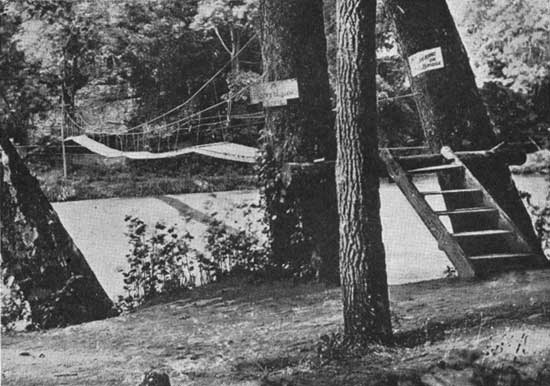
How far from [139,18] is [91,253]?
1.34m

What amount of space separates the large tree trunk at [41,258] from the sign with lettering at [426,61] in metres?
2.25

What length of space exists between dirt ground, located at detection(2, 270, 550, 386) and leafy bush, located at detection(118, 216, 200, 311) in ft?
0.53

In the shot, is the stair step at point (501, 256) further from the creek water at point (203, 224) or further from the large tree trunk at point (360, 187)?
the large tree trunk at point (360, 187)

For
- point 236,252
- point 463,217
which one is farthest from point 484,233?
point 236,252

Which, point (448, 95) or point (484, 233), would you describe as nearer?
point (484, 233)

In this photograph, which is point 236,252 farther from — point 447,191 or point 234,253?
point 447,191

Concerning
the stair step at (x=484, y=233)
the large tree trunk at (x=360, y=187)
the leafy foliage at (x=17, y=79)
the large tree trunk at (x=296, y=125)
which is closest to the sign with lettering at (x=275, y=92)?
the large tree trunk at (x=296, y=125)

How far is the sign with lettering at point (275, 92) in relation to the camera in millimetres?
3459

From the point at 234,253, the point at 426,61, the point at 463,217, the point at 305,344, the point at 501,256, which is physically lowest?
the point at 305,344

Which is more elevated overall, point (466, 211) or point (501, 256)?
point (466, 211)

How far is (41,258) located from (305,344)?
187 cm

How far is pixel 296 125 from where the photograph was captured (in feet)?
12.7

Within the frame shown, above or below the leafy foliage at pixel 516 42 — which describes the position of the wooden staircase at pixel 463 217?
below

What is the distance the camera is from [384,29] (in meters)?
4.16
